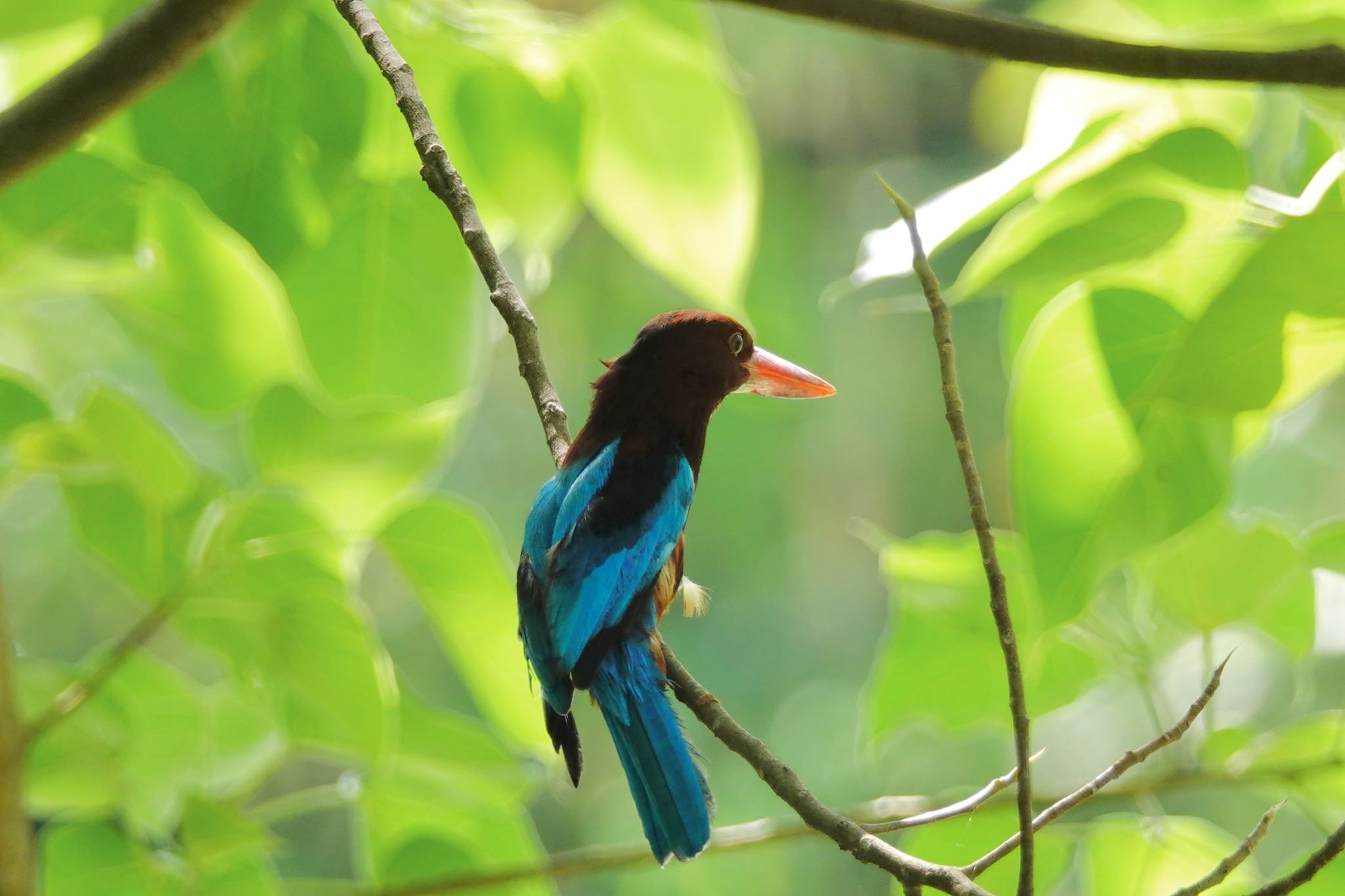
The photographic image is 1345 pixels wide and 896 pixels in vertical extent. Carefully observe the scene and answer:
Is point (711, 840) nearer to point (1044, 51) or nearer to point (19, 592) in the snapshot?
point (1044, 51)

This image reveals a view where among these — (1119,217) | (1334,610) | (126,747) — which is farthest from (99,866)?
(1334,610)

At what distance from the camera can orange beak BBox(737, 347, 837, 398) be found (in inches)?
82.6

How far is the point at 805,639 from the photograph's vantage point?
20.1ft

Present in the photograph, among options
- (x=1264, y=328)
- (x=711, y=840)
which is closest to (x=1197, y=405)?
(x=1264, y=328)

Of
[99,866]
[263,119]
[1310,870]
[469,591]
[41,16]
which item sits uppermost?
[41,16]

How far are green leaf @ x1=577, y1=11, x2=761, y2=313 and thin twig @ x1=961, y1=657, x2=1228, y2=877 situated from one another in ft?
1.99

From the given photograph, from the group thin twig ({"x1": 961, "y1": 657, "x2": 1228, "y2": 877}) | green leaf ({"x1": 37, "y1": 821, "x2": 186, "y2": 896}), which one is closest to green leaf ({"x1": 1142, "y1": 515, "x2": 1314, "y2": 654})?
thin twig ({"x1": 961, "y1": 657, "x2": 1228, "y2": 877})

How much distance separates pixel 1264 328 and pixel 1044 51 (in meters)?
0.29

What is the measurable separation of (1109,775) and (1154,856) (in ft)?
1.09

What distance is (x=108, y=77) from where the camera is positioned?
40.2 inches

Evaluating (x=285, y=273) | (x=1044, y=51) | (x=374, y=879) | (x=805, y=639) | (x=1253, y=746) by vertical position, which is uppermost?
(x=1044, y=51)

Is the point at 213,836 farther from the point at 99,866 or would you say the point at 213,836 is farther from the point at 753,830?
the point at 753,830

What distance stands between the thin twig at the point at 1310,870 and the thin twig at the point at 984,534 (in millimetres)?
155

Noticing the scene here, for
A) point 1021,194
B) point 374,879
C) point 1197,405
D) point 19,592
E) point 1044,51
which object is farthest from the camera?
point 19,592
